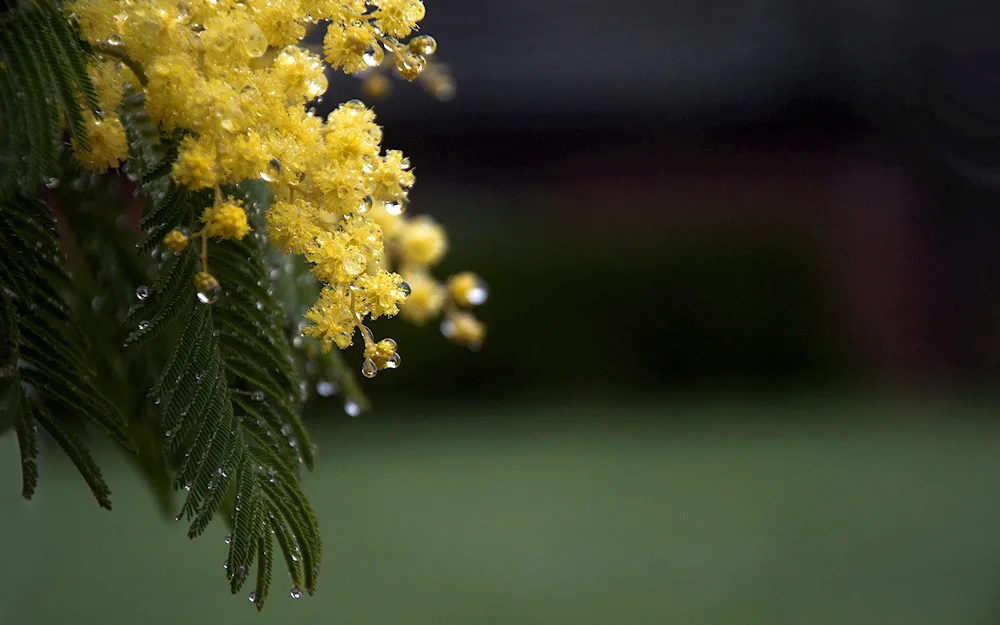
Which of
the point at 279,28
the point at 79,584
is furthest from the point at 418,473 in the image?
the point at 279,28

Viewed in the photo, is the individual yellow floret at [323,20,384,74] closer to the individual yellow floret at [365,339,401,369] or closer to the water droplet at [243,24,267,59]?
the water droplet at [243,24,267,59]

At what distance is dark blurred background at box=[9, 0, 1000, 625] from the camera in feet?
10.9

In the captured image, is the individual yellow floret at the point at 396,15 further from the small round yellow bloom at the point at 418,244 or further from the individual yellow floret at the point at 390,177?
the small round yellow bloom at the point at 418,244

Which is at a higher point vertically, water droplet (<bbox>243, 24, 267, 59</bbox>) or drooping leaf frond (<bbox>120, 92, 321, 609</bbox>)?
water droplet (<bbox>243, 24, 267, 59</bbox>)

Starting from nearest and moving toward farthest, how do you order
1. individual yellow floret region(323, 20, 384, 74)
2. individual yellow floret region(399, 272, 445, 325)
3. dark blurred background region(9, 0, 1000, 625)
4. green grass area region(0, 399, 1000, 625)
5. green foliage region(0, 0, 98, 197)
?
green foliage region(0, 0, 98, 197) < individual yellow floret region(323, 20, 384, 74) < individual yellow floret region(399, 272, 445, 325) < green grass area region(0, 399, 1000, 625) < dark blurred background region(9, 0, 1000, 625)

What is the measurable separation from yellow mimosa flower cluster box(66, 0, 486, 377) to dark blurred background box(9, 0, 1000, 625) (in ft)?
5.72

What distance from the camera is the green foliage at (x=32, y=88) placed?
633 millimetres

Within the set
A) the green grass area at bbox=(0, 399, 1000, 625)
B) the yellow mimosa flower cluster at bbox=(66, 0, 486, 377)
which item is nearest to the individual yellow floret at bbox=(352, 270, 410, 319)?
the yellow mimosa flower cluster at bbox=(66, 0, 486, 377)

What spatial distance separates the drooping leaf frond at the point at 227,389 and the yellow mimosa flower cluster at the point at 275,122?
0.03 meters

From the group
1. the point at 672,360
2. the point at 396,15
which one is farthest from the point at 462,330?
the point at 672,360

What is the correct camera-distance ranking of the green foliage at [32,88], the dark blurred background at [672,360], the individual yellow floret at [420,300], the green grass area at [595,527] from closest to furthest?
the green foliage at [32,88]
the individual yellow floret at [420,300]
the green grass area at [595,527]
the dark blurred background at [672,360]

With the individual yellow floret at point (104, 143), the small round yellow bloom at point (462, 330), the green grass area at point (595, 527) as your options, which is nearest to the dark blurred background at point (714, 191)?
the green grass area at point (595, 527)

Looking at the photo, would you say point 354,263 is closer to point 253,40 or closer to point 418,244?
point 253,40

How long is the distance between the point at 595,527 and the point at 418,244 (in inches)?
116
